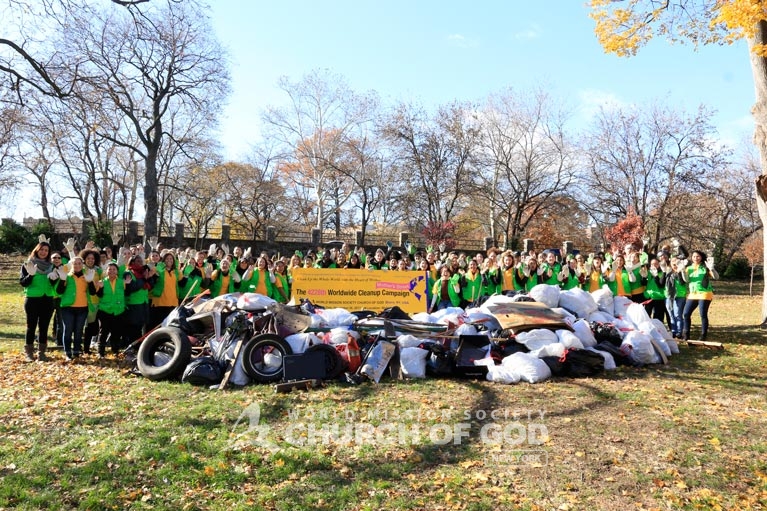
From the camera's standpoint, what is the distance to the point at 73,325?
8.65 m

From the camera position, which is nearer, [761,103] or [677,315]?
[677,315]

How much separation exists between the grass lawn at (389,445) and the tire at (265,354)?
302mm

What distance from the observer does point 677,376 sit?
7.56m

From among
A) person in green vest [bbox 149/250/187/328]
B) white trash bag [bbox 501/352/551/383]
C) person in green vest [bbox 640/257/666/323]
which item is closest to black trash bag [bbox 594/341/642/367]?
white trash bag [bbox 501/352/551/383]

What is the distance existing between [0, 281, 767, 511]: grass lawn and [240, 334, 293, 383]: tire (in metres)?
0.30

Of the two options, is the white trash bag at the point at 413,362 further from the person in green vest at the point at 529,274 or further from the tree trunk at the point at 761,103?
the tree trunk at the point at 761,103

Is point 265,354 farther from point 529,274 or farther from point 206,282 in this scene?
point 529,274

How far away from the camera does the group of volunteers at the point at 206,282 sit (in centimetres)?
850

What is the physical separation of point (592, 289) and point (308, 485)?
8.98 m

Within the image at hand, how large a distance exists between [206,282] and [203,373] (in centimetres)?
387

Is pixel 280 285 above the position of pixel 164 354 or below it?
above

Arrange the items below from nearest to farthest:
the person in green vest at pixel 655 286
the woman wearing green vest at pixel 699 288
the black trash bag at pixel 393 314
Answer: the black trash bag at pixel 393 314 → the woman wearing green vest at pixel 699 288 → the person in green vest at pixel 655 286

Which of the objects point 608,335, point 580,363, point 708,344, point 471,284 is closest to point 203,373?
point 580,363

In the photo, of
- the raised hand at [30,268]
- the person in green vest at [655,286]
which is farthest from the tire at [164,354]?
the person in green vest at [655,286]
